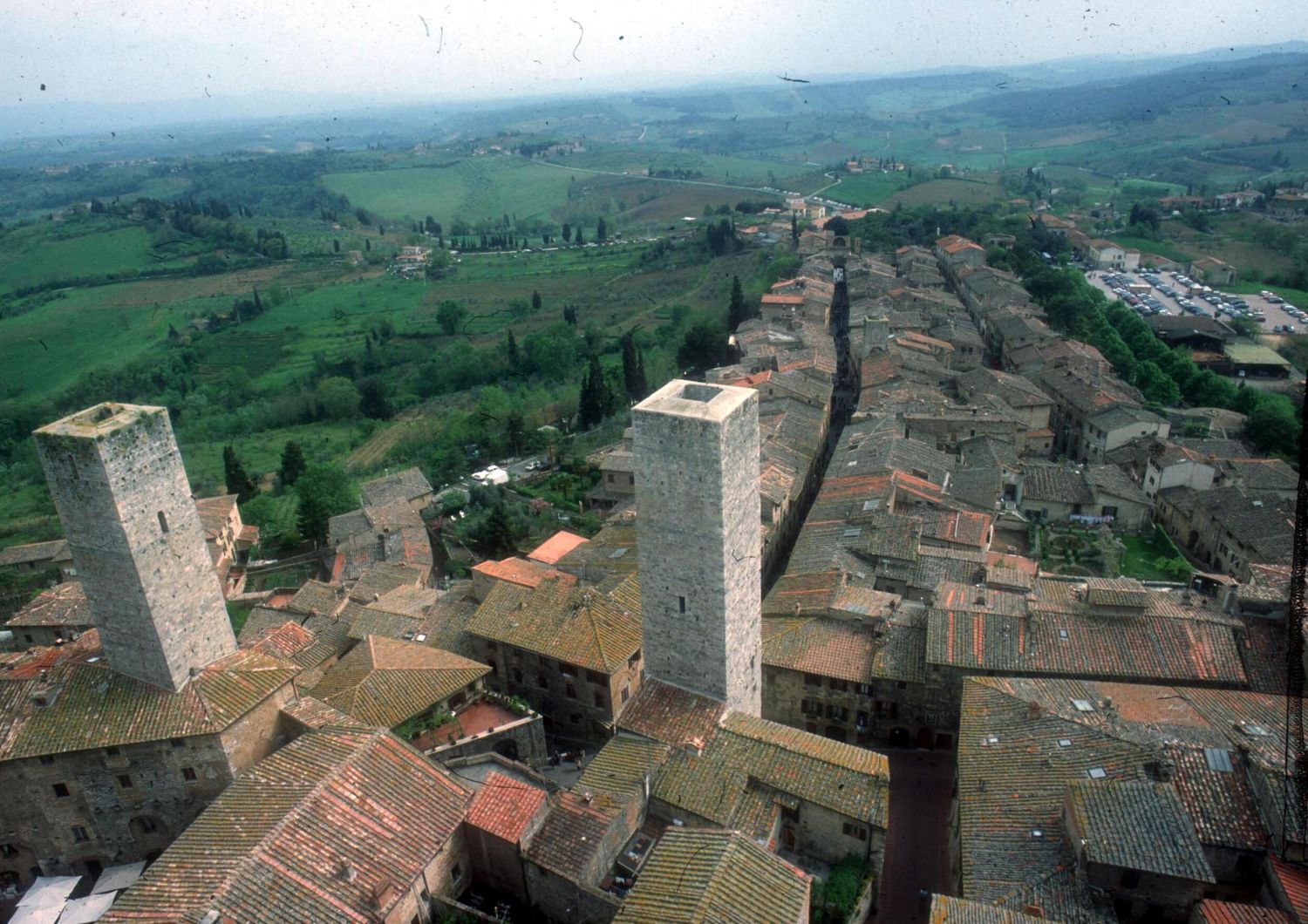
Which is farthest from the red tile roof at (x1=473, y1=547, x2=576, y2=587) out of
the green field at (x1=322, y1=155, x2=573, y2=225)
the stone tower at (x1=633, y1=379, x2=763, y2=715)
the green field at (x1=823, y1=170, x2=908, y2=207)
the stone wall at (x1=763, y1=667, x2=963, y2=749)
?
the green field at (x1=322, y1=155, x2=573, y2=225)

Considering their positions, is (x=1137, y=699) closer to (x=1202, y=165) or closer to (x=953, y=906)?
(x=953, y=906)

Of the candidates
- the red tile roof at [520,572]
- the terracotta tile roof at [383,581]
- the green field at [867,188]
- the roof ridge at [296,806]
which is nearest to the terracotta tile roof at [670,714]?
the roof ridge at [296,806]

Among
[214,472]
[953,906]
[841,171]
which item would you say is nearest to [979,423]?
[953,906]

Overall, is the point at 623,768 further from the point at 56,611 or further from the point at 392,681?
the point at 56,611

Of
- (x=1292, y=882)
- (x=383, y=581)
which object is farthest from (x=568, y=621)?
(x=1292, y=882)

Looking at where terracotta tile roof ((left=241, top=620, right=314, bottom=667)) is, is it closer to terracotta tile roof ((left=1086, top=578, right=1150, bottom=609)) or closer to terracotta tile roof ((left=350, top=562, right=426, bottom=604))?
terracotta tile roof ((left=350, top=562, right=426, bottom=604))
